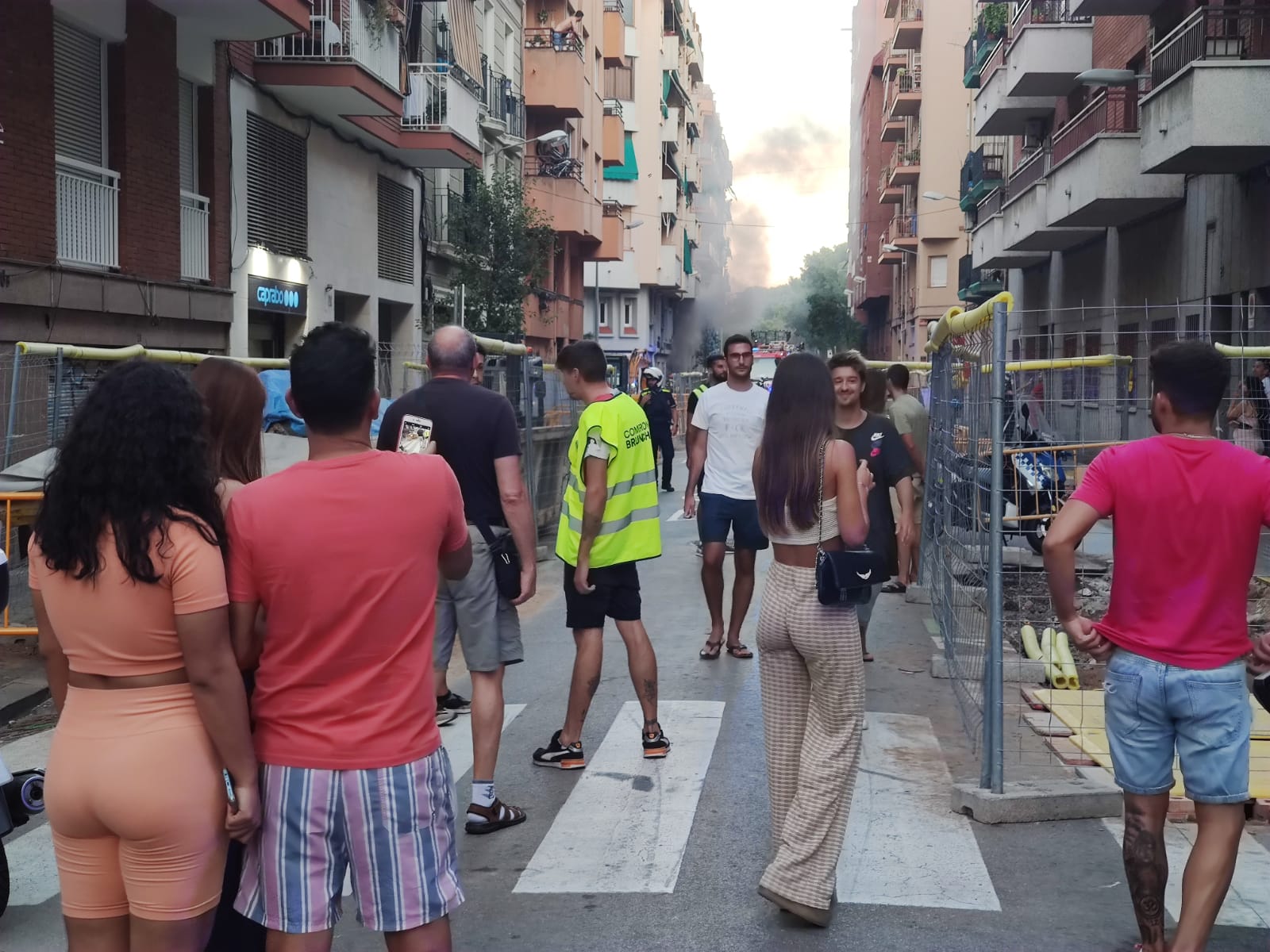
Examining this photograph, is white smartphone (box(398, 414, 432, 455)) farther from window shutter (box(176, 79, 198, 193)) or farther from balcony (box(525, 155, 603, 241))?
balcony (box(525, 155, 603, 241))

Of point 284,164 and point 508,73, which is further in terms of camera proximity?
point 508,73

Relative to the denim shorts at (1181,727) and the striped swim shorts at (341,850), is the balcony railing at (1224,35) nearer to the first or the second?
the denim shorts at (1181,727)

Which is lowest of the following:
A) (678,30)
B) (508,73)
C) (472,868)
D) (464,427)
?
(472,868)

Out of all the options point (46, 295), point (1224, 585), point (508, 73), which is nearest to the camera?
point (1224, 585)

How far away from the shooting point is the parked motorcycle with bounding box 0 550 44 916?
442 centimetres

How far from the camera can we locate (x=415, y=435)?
571cm

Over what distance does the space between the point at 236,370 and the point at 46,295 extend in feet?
32.9

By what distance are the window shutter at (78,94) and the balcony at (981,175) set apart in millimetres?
27155

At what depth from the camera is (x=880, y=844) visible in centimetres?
532

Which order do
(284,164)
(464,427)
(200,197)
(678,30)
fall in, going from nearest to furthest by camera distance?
(464,427) < (200,197) < (284,164) < (678,30)

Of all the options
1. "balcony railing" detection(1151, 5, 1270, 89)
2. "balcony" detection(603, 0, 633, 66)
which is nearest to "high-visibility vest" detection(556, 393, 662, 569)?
"balcony railing" detection(1151, 5, 1270, 89)

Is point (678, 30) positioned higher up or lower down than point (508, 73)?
higher up

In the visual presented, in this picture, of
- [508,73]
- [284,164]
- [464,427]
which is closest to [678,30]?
[508,73]

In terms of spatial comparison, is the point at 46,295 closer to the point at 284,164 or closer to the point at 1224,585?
the point at 284,164
